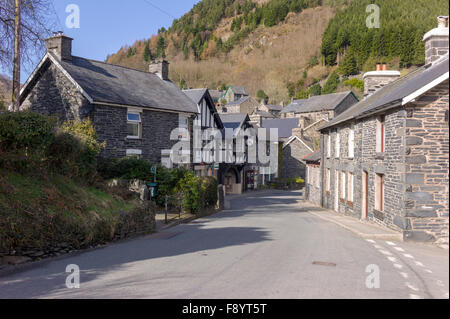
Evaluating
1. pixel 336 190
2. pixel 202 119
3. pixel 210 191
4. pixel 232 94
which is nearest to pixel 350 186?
pixel 336 190

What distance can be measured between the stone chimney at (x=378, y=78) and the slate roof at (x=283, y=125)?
35.4 meters

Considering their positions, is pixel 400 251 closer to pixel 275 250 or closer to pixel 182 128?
pixel 275 250

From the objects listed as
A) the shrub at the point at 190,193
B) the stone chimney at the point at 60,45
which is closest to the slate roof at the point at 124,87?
the stone chimney at the point at 60,45

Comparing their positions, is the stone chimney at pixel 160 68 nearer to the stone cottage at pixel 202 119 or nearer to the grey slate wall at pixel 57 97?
the stone cottage at pixel 202 119

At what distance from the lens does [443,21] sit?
14.6 meters

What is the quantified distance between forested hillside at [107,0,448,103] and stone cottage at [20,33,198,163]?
2378 cm

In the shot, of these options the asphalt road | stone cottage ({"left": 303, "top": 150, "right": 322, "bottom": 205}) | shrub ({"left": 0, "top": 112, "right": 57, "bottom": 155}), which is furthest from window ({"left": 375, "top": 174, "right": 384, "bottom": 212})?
stone cottage ({"left": 303, "top": 150, "right": 322, "bottom": 205})

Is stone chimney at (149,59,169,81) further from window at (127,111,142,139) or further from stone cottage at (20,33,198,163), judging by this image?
window at (127,111,142,139)

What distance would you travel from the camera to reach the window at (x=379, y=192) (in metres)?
14.9

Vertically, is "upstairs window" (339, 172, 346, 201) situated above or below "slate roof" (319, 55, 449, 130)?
below

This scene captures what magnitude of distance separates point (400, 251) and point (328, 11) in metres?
136

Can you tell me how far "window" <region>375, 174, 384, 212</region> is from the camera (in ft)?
48.7

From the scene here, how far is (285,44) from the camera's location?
125 m
